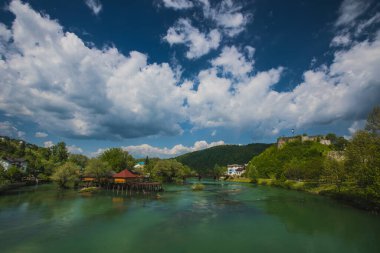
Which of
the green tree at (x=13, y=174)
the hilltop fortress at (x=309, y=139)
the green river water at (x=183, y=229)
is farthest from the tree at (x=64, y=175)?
the hilltop fortress at (x=309, y=139)

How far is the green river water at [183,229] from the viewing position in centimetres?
1864

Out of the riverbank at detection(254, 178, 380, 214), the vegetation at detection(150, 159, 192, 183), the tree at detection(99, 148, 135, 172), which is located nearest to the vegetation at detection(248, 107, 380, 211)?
the riverbank at detection(254, 178, 380, 214)

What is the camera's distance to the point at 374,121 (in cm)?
3578

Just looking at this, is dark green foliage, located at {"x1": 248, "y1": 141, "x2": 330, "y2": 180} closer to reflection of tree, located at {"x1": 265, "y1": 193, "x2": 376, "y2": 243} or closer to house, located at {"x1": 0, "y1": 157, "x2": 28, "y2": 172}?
reflection of tree, located at {"x1": 265, "y1": 193, "x2": 376, "y2": 243}

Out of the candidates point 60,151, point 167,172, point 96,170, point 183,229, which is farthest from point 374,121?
point 60,151

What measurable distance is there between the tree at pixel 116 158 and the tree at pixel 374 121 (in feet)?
225

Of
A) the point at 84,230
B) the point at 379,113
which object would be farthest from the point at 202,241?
the point at 379,113

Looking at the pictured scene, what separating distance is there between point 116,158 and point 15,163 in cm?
3293

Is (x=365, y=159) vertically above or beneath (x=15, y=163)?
beneath

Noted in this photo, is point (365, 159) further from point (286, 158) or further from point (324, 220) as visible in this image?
point (286, 158)

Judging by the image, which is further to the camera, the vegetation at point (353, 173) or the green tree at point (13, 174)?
the green tree at point (13, 174)

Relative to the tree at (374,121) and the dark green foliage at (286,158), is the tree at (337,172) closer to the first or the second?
the tree at (374,121)

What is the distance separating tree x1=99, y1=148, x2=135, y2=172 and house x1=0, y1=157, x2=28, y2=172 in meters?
25.6

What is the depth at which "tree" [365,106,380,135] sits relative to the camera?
35156mm
